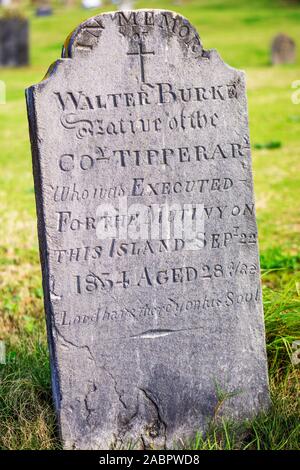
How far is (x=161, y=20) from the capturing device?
357 cm

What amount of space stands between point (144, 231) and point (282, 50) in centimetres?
2097

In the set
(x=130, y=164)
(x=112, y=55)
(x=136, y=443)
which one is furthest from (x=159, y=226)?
(x=136, y=443)

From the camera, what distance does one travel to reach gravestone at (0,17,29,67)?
23.8 m

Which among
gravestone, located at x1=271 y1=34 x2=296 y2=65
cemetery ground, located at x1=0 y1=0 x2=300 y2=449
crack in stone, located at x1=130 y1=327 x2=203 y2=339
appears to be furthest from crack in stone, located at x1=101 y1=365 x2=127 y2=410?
gravestone, located at x1=271 y1=34 x2=296 y2=65

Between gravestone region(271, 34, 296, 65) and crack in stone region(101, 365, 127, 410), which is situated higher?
gravestone region(271, 34, 296, 65)

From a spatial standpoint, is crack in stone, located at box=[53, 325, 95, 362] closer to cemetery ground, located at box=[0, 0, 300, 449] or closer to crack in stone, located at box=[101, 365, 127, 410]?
crack in stone, located at box=[101, 365, 127, 410]

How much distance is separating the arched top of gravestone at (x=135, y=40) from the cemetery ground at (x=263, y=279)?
56.8 inches

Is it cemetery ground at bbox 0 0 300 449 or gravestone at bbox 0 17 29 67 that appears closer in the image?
cemetery ground at bbox 0 0 300 449

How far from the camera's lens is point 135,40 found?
140 inches

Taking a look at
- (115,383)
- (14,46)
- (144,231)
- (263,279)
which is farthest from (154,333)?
(14,46)

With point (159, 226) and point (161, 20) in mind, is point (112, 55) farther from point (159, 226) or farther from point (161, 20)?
point (159, 226)

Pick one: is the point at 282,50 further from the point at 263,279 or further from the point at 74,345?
the point at 74,345

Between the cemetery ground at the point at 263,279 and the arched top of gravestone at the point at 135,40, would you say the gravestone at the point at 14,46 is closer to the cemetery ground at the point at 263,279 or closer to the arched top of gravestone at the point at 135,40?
the cemetery ground at the point at 263,279

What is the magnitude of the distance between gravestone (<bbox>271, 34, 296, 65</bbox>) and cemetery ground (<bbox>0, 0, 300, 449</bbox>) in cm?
505
